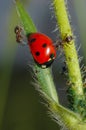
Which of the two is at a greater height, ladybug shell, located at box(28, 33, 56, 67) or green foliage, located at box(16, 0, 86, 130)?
ladybug shell, located at box(28, 33, 56, 67)

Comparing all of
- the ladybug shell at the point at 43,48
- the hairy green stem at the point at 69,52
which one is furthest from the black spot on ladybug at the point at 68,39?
the ladybug shell at the point at 43,48

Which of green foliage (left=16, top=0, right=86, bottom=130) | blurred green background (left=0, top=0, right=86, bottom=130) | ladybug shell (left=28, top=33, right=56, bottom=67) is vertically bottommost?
green foliage (left=16, top=0, right=86, bottom=130)

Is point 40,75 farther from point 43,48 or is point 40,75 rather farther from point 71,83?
point 43,48

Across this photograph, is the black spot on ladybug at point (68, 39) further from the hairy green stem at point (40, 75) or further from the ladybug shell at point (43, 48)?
the ladybug shell at point (43, 48)

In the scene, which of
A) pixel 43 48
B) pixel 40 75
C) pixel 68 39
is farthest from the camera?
pixel 43 48

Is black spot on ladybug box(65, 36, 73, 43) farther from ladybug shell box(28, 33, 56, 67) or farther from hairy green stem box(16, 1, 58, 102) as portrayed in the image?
ladybug shell box(28, 33, 56, 67)

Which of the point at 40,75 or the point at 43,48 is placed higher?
the point at 43,48

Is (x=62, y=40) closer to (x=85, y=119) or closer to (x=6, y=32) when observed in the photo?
(x=85, y=119)

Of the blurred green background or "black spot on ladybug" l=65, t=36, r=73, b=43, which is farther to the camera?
the blurred green background

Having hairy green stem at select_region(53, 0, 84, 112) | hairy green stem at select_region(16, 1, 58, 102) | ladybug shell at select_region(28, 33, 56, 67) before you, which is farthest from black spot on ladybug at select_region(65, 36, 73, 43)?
ladybug shell at select_region(28, 33, 56, 67)

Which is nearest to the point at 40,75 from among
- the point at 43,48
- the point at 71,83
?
the point at 71,83

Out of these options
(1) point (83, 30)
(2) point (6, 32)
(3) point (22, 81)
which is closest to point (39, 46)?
(1) point (83, 30)
